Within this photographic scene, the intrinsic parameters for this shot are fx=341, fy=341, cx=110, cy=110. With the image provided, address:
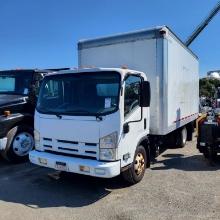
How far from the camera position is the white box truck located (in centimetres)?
586

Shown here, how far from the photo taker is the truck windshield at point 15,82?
9.04 metres

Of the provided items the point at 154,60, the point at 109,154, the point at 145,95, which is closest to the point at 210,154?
the point at 154,60

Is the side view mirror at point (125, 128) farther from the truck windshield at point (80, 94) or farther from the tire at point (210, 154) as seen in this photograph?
the tire at point (210, 154)

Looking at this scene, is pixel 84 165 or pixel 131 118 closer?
pixel 84 165

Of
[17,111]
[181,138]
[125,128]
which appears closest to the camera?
[125,128]

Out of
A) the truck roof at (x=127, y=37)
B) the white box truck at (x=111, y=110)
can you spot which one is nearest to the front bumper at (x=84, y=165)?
the white box truck at (x=111, y=110)

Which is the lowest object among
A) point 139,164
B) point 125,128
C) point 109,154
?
point 139,164

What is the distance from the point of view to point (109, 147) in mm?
5812

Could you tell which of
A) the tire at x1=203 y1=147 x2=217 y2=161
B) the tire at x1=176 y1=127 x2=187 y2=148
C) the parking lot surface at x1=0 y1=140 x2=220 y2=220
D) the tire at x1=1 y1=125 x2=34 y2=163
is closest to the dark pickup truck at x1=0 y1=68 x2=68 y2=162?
the tire at x1=1 y1=125 x2=34 y2=163

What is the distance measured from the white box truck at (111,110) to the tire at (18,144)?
1.90m

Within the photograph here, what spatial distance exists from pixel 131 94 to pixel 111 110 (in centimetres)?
66

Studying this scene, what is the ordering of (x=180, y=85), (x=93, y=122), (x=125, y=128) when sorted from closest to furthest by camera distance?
(x=93, y=122)
(x=125, y=128)
(x=180, y=85)

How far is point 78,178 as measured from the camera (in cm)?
727

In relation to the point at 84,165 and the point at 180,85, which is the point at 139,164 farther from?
the point at 180,85
